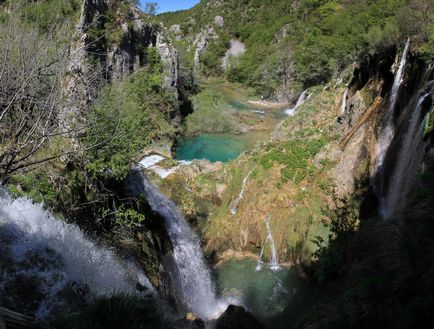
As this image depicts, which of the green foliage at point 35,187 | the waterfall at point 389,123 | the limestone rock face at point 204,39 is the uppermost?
the limestone rock face at point 204,39

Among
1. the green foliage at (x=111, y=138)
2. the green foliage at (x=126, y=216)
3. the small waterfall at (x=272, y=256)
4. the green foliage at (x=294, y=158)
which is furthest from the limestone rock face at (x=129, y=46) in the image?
the green foliage at (x=126, y=216)

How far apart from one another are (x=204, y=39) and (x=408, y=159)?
90914 mm

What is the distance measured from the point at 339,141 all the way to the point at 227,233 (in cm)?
632

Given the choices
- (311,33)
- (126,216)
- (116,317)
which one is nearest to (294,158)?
(126,216)

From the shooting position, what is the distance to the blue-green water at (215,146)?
27.6 metres

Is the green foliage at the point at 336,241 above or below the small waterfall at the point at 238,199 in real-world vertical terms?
below

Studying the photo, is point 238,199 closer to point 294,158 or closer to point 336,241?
point 294,158

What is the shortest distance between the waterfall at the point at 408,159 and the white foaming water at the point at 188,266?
238 inches

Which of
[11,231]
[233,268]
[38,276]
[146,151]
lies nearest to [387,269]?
[38,276]

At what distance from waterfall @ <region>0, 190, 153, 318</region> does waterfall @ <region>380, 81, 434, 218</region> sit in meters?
7.63

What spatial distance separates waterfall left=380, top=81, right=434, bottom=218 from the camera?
1028cm

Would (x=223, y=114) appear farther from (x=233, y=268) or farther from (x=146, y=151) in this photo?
(x=233, y=268)

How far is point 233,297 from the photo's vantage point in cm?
1230

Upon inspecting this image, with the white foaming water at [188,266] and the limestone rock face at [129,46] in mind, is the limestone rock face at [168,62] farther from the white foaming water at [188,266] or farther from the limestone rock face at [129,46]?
the white foaming water at [188,266]
